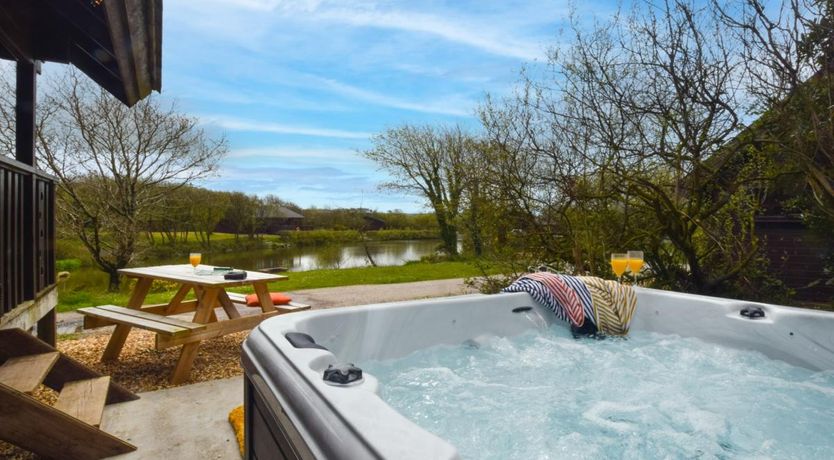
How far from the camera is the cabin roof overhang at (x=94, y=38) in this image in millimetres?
2301

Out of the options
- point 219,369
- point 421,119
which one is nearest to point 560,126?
point 219,369

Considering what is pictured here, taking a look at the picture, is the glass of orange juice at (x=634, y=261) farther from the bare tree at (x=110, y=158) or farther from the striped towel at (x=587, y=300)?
the bare tree at (x=110, y=158)

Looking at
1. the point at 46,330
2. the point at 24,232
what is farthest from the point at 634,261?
the point at 46,330

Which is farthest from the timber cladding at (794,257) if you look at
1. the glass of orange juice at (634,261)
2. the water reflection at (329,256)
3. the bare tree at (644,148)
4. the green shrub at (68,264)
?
the green shrub at (68,264)

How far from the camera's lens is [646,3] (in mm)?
3662

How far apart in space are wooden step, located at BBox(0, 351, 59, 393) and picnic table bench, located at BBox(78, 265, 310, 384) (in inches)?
19.9

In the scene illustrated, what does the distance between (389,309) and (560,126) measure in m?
2.96

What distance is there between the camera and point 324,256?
14180mm

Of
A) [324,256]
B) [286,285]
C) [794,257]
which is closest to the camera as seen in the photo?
[794,257]

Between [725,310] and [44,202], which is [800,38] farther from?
[44,202]

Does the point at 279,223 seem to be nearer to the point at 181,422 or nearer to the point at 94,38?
the point at 94,38

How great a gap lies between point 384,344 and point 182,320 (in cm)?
160

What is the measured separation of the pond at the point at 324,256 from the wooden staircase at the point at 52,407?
8449 mm

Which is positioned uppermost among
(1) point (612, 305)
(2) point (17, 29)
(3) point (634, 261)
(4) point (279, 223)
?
(2) point (17, 29)
